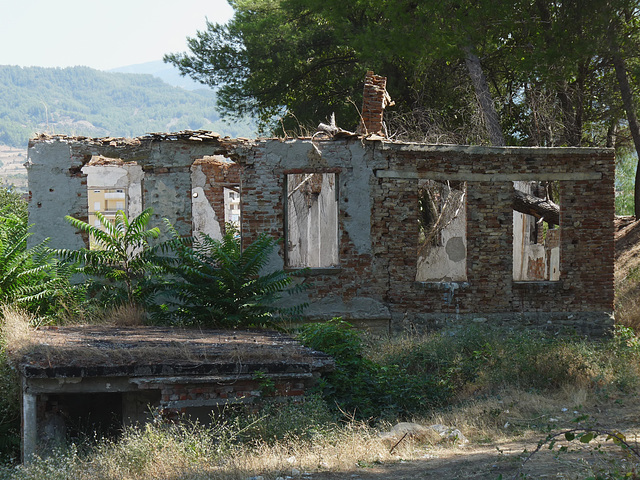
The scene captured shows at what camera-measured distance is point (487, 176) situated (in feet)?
43.5

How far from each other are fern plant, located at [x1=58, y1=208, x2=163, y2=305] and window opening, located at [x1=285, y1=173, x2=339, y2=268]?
856cm

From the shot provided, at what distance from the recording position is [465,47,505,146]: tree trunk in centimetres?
1803

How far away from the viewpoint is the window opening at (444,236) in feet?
58.4

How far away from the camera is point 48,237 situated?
12.5 metres

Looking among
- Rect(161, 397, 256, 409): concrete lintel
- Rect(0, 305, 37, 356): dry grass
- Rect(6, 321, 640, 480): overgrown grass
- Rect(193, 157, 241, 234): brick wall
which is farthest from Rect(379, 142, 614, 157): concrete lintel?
Rect(193, 157, 241, 234): brick wall

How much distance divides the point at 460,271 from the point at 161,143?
9438 millimetres

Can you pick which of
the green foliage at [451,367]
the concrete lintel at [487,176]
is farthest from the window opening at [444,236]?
the green foliage at [451,367]

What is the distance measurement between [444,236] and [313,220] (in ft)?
13.7

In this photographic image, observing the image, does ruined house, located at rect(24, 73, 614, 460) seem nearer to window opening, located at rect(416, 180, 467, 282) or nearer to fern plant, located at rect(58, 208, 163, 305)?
fern plant, located at rect(58, 208, 163, 305)

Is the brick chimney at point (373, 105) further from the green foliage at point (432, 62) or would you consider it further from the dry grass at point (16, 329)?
the dry grass at point (16, 329)

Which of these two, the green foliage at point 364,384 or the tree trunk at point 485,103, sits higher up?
the tree trunk at point 485,103

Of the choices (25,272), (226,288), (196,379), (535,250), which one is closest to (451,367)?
(226,288)

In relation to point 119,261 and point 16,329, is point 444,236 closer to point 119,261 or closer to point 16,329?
point 119,261

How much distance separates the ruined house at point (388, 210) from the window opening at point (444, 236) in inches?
156
